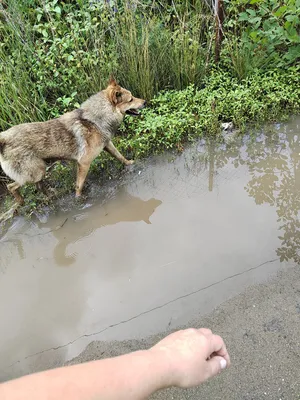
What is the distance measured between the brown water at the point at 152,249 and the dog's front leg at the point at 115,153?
17cm

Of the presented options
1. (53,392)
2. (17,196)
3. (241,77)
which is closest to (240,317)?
(53,392)

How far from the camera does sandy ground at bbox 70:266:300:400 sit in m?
2.37

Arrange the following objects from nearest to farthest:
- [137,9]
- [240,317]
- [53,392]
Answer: [53,392]
[240,317]
[137,9]

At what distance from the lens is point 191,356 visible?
1232 mm

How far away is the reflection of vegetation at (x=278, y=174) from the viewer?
330 cm

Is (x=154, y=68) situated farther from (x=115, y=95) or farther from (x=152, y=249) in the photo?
(x=152, y=249)

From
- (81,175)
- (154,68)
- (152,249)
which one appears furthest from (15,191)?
(154,68)

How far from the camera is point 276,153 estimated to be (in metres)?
4.25

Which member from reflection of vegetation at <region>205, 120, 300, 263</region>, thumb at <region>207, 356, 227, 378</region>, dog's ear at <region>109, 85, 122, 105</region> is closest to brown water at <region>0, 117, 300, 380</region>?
reflection of vegetation at <region>205, 120, 300, 263</region>

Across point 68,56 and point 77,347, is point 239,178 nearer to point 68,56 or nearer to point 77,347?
point 77,347

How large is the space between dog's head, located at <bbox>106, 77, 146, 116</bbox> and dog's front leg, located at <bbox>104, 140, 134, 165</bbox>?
44 centimetres

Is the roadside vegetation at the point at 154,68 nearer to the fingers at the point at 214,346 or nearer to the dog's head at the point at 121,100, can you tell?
the dog's head at the point at 121,100

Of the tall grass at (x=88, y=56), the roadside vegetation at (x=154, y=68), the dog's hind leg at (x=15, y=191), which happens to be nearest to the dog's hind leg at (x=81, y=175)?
the roadside vegetation at (x=154, y=68)

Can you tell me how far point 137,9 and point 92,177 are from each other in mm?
2792
